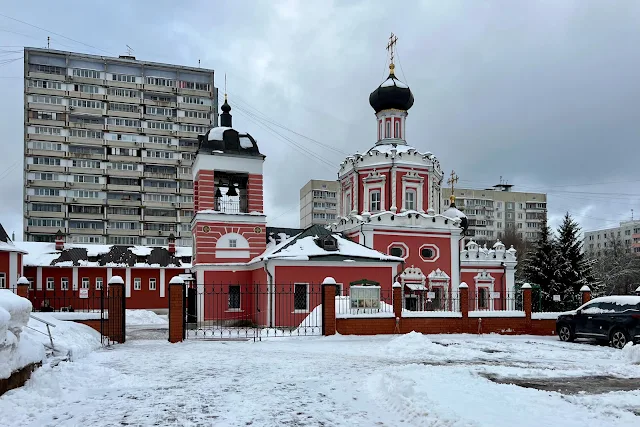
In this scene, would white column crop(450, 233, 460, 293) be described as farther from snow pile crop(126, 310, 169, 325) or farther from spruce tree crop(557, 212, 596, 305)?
snow pile crop(126, 310, 169, 325)

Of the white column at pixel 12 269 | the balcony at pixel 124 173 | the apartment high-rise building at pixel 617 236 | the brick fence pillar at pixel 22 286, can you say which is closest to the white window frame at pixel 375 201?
the brick fence pillar at pixel 22 286

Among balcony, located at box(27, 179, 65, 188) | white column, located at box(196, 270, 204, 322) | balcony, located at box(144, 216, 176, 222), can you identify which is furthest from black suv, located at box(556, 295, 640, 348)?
balcony, located at box(27, 179, 65, 188)

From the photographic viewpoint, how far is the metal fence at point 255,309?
832 inches

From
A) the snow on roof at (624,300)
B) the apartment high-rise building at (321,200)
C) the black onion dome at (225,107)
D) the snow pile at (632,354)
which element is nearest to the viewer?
the snow pile at (632,354)

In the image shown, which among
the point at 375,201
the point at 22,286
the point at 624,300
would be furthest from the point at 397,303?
the point at 375,201

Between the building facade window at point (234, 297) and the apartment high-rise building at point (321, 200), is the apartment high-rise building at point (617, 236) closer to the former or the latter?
the apartment high-rise building at point (321, 200)

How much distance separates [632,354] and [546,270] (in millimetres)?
22830

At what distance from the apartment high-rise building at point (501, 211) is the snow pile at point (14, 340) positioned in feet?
244

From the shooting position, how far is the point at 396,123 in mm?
33625

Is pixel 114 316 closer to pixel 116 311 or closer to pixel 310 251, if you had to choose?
pixel 116 311

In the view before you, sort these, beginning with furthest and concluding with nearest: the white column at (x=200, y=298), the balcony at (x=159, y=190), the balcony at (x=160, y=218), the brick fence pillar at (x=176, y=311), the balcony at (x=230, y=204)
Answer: the balcony at (x=159, y=190) → the balcony at (x=160, y=218) → the balcony at (x=230, y=204) → the white column at (x=200, y=298) → the brick fence pillar at (x=176, y=311)

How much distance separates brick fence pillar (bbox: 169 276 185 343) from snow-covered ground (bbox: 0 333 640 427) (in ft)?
6.63

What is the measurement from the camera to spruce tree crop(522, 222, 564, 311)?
33.9 metres

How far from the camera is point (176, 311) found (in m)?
17.2
